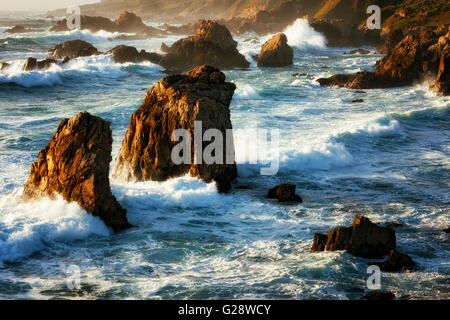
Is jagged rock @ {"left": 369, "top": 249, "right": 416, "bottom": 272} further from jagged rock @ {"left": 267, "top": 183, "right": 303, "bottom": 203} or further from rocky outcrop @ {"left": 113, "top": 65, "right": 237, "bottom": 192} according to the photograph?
rocky outcrop @ {"left": 113, "top": 65, "right": 237, "bottom": 192}

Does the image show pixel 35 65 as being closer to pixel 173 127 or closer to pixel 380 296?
pixel 173 127

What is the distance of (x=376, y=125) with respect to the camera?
22953 mm

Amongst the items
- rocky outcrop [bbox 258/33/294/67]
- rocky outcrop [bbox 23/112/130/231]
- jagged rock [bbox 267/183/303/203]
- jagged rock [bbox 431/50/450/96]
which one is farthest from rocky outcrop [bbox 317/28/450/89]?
rocky outcrop [bbox 23/112/130/231]

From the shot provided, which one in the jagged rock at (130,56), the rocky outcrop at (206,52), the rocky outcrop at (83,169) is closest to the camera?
the rocky outcrop at (83,169)

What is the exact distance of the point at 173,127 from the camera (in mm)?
15250

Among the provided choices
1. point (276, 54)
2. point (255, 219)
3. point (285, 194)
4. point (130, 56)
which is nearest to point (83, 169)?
point (255, 219)

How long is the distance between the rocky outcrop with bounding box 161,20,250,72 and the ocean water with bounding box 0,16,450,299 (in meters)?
19.0

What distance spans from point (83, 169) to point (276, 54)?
36.8 meters

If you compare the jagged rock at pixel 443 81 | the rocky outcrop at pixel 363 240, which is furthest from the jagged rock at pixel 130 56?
the rocky outcrop at pixel 363 240

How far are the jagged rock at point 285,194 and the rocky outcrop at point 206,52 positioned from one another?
31.4 meters

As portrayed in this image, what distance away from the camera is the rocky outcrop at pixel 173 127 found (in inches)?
598

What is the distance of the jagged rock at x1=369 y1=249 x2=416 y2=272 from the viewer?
33.0 ft

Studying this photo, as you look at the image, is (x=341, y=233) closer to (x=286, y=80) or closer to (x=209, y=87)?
(x=209, y=87)

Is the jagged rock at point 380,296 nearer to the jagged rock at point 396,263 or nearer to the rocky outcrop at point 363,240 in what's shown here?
the jagged rock at point 396,263
